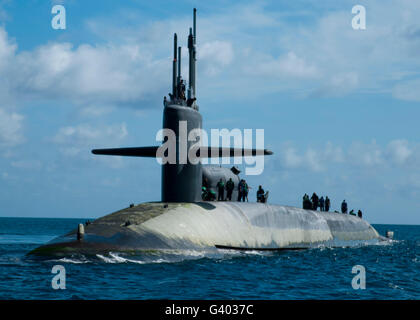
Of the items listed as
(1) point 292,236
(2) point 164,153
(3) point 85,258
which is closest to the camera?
(3) point 85,258

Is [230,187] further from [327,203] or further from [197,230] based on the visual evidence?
[327,203]

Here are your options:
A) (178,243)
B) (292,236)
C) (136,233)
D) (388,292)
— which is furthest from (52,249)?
(292,236)

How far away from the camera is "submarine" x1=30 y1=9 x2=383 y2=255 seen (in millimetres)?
22203

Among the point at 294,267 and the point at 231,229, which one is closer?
the point at 294,267

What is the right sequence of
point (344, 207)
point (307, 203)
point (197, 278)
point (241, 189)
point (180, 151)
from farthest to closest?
point (344, 207) < point (307, 203) < point (241, 189) < point (180, 151) < point (197, 278)

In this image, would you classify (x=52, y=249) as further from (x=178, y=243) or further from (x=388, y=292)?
(x=388, y=292)

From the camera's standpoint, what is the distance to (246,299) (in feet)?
52.6

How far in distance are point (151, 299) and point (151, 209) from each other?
33.8ft

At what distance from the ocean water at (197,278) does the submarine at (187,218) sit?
61 centimetres

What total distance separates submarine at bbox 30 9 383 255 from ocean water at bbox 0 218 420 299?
607 mm

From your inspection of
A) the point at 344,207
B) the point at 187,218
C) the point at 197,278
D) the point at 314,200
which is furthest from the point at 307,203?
the point at 197,278

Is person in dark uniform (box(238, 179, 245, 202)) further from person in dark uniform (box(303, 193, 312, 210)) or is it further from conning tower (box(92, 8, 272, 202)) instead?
person in dark uniform (box(303, 193, 312, 210))

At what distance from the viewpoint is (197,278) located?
748 inches

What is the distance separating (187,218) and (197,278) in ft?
19.6
